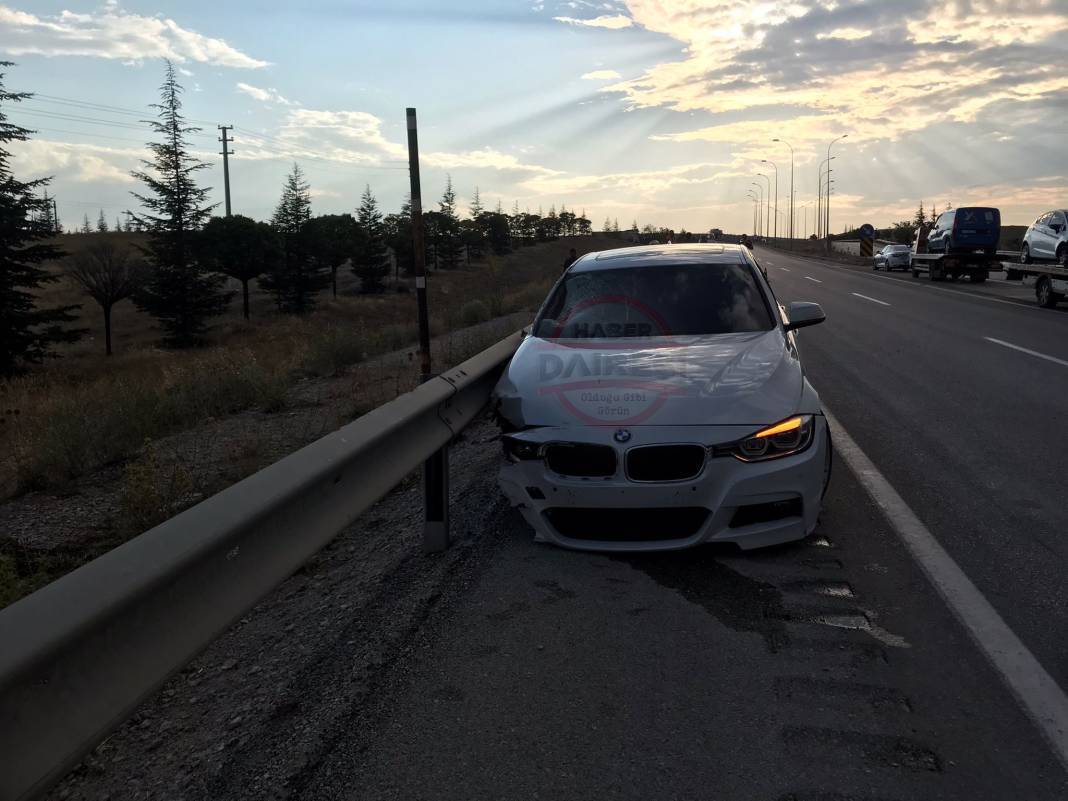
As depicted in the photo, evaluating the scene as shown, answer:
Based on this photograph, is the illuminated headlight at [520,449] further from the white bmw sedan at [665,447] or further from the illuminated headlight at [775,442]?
the illuminated headlight at [775,442]

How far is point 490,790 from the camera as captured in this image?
2.54 m

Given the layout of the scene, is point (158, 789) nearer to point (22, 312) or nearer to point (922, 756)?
point (922, 756)

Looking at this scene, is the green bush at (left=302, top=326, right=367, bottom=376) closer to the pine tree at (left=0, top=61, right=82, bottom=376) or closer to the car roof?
the car roof

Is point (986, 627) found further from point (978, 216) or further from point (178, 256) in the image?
point (178, 256)

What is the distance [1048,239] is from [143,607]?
26429mm

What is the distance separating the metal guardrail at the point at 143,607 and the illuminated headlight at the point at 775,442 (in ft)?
6.12

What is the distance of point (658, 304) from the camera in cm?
593

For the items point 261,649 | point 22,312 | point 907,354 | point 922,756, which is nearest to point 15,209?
point 22,312

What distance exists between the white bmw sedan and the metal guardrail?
1284 mm

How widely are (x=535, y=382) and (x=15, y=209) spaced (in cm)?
3288

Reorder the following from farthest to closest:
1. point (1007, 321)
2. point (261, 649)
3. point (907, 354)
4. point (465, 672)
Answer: point (1007, 321) < point (907, 354) < point (261, 649) < point (465, 672)

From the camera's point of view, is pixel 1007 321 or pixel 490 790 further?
pixel 1007 321

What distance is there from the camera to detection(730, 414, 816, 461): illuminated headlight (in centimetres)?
412

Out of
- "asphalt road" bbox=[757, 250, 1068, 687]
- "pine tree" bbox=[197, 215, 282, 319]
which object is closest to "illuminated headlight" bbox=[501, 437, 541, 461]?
"asphalt road" bbox=[757, 250, 1068, 687]
